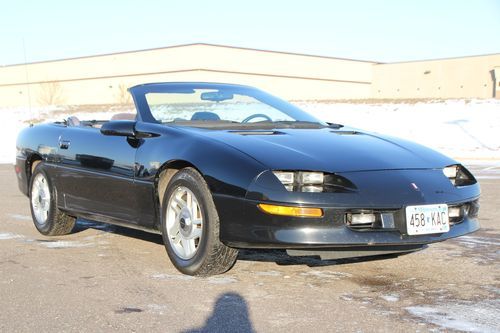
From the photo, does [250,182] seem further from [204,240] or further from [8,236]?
[8,236]

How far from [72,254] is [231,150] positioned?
1.89 metres

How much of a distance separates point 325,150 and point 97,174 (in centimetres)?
195

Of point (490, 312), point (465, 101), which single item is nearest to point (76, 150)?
point (490, 312)

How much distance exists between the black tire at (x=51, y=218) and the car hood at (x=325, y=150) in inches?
81.2

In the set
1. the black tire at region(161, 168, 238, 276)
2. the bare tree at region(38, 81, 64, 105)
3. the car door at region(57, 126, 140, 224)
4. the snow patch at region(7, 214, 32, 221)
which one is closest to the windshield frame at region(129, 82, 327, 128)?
the car door at region(57, 126, 140, 224)

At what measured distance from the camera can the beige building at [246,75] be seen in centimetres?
5778

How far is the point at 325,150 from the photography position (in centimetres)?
447

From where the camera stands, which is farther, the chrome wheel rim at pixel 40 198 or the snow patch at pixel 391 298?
the chrome wheel rim at pixel 40 198

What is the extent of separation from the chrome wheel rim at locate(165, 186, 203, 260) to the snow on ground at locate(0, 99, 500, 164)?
15017 mm

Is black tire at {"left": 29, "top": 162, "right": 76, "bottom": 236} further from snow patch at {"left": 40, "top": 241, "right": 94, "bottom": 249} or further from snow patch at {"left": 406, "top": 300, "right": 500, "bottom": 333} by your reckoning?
snow patch at {"left": 406, "top": 300, "right": 500, "bottom": 333}

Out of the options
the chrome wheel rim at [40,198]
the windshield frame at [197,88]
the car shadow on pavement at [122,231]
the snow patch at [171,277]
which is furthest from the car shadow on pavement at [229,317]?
the chrome wheel rim at [40,198]

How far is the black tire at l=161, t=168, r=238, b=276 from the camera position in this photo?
4281 mm

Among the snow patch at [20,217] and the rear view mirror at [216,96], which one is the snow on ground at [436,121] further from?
the rear view mirror at [216,96]

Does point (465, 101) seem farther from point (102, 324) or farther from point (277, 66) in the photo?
point (102, 324)
